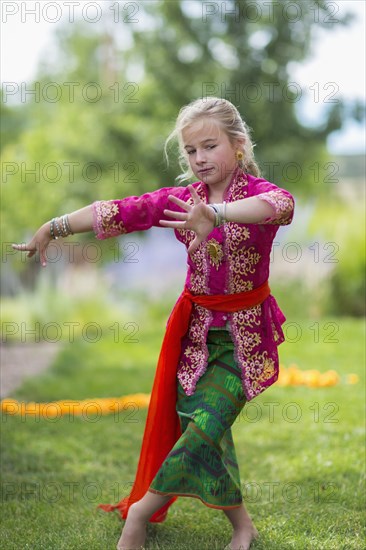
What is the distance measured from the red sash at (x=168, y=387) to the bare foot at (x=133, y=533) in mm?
193

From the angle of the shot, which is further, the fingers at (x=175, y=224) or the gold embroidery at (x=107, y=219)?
the gold embroidery at (x=107, y=219)

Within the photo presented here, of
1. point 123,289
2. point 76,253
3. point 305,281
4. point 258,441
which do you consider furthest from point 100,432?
point 76,253

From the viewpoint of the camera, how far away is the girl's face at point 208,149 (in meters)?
3.00

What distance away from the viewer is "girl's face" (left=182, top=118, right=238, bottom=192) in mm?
2996

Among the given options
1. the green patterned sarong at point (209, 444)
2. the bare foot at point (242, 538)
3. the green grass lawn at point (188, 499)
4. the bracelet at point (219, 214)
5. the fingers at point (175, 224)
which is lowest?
the green grass lawn at point (188, 499)

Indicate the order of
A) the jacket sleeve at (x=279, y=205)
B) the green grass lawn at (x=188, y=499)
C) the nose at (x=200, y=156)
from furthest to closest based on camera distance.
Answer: the green grass lawn at (x=188, y=499) → the nose at (x=200, y=156) → the jacket sleeve at (x=279, y=205)

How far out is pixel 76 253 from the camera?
17.2 m

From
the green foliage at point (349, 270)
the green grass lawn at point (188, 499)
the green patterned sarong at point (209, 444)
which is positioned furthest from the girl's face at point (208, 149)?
the green foliage at point (349, 270)

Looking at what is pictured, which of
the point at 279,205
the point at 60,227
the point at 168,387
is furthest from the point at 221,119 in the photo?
the point at 168,387

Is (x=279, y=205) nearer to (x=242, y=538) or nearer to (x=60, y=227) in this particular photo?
(x=60, y=227)

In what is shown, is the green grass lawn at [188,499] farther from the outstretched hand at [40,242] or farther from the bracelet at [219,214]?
the bracelet at [219,214]

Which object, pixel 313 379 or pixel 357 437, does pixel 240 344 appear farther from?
pixel 313 379

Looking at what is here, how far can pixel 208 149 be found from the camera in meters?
3.01

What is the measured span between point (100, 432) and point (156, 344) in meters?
4.83
